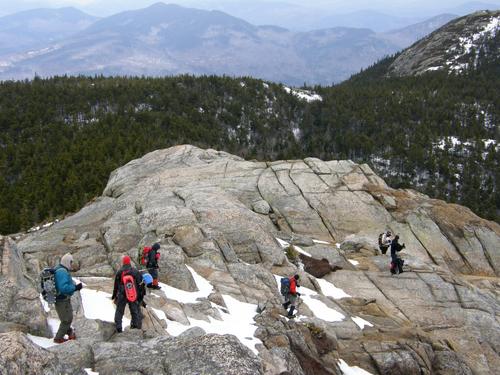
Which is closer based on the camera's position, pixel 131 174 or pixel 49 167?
pixel 131 174

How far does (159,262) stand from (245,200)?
16.6 meters

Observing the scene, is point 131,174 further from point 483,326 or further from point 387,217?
point 483,326

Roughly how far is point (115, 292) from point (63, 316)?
1.98m

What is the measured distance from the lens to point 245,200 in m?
38.8

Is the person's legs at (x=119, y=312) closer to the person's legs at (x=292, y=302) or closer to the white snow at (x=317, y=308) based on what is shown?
the person's legs at (x=292, y=302)

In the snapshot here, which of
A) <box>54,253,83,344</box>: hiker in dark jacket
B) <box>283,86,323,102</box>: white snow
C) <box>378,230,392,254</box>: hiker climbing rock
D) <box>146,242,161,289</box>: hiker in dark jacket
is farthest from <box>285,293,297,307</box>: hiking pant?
<box>283,86,323,102</box>: white snow

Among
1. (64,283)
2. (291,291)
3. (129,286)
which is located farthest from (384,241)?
(64,283)

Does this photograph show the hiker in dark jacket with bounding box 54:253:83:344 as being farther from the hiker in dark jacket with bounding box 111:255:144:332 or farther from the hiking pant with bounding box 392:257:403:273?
the hiking pant with bounding box 392:257:403:273

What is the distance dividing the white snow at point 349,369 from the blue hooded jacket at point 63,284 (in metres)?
10.8

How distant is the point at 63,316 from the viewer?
13.4 metres

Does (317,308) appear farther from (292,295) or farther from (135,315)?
(135,315)

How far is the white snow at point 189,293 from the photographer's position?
20352mm

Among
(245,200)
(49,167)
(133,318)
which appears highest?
(133,318)

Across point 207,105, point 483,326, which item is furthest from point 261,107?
point 483,326
